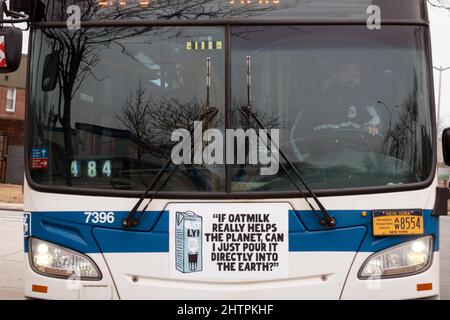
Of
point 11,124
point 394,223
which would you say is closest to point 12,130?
point 11,124

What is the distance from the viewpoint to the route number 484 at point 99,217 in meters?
3.18

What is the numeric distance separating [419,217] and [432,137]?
511mm

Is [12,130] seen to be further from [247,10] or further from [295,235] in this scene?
[295,235]

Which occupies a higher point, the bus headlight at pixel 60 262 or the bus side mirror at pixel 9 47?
the bus side mirror at pixel 9 47

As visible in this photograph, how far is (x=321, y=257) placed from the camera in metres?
3.10

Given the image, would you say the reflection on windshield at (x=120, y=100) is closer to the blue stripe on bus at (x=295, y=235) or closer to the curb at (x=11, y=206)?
the blue stripe on bus at (x=295, y=235)

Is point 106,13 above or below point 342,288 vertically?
above

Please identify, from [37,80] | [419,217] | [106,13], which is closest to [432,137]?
[419,217]

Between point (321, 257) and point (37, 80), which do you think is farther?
point (37, 80)

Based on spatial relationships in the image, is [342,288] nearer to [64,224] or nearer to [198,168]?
[198,168]

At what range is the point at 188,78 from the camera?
3289 millimetres

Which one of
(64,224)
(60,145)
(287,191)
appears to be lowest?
(64,224)

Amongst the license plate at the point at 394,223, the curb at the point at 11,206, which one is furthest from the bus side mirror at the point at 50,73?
the curb at the point at 11,206

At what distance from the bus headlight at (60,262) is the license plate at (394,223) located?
1709 mm
